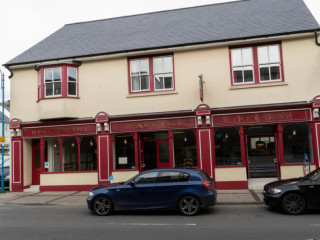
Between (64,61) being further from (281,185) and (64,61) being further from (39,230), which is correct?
(281,185)

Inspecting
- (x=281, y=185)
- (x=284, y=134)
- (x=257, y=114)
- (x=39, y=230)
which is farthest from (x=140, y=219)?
(x=284, y=134)

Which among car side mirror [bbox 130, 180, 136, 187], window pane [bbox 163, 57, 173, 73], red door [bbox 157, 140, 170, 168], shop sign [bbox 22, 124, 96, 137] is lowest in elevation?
car side mirror [bbox 130, 180, 136, 187]

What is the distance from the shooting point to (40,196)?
13.5 m

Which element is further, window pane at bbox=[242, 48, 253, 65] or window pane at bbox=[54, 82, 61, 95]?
window pane at bbox=[54, 82, 61, 95]

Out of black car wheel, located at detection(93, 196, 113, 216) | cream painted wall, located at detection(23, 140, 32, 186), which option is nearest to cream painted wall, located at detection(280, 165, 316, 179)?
black car wheel, located at detection(93, 196, 113, 216)

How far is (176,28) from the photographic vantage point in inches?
633

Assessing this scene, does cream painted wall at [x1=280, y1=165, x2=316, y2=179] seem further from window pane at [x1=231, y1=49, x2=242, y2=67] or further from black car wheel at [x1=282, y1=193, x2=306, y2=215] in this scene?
window pane at [x1=231, y1=49, x2=242, y2=67]

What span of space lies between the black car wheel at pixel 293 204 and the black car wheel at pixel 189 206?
259 cm

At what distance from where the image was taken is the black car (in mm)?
8562

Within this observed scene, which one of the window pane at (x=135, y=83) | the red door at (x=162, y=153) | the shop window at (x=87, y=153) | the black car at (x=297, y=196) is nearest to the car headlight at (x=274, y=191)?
the black car at (x=297, y=196)

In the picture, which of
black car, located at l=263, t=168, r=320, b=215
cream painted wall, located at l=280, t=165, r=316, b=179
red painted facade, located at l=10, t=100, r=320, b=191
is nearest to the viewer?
black car, located at l=263, t=168, r=320, b=215

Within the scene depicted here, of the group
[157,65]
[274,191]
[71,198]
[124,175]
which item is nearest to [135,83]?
[157,65]

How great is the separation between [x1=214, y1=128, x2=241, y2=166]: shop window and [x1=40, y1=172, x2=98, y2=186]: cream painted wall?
6238 millimetres

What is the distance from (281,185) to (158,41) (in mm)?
9242
